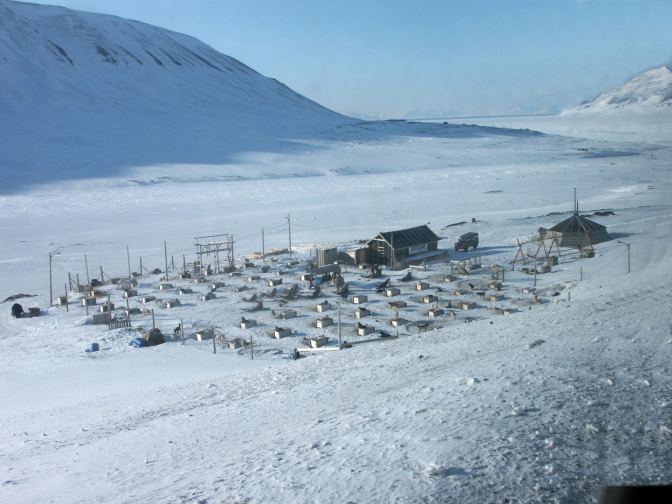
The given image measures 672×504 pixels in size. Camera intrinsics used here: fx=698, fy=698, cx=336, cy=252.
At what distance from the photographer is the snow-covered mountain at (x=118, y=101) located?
3384 centimetres

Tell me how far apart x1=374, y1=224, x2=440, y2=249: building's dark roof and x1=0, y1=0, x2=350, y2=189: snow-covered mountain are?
21619mm

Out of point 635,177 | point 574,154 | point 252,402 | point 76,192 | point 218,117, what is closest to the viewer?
point 252,402

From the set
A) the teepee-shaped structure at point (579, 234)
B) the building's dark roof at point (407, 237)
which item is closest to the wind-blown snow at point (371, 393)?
the teepee-shaped structure at point (579, 234)

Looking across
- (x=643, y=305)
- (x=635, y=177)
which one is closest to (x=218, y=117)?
(x=635, y=177)

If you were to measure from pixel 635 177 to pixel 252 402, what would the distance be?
11557 mm

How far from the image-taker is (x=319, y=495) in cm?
221

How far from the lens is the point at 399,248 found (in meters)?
10.7

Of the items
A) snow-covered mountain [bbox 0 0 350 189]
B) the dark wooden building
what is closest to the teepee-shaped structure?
the dark wooden building

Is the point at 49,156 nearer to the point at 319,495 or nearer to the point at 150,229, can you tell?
the point at 150,229

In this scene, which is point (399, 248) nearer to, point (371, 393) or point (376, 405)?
point (371, 393)

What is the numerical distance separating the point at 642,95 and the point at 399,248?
6.23m

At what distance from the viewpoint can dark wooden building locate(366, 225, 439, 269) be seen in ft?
35.1

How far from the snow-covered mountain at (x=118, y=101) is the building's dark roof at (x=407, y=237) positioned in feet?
70.9

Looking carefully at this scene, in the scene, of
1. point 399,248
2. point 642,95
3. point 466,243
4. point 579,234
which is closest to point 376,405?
point 642,95
